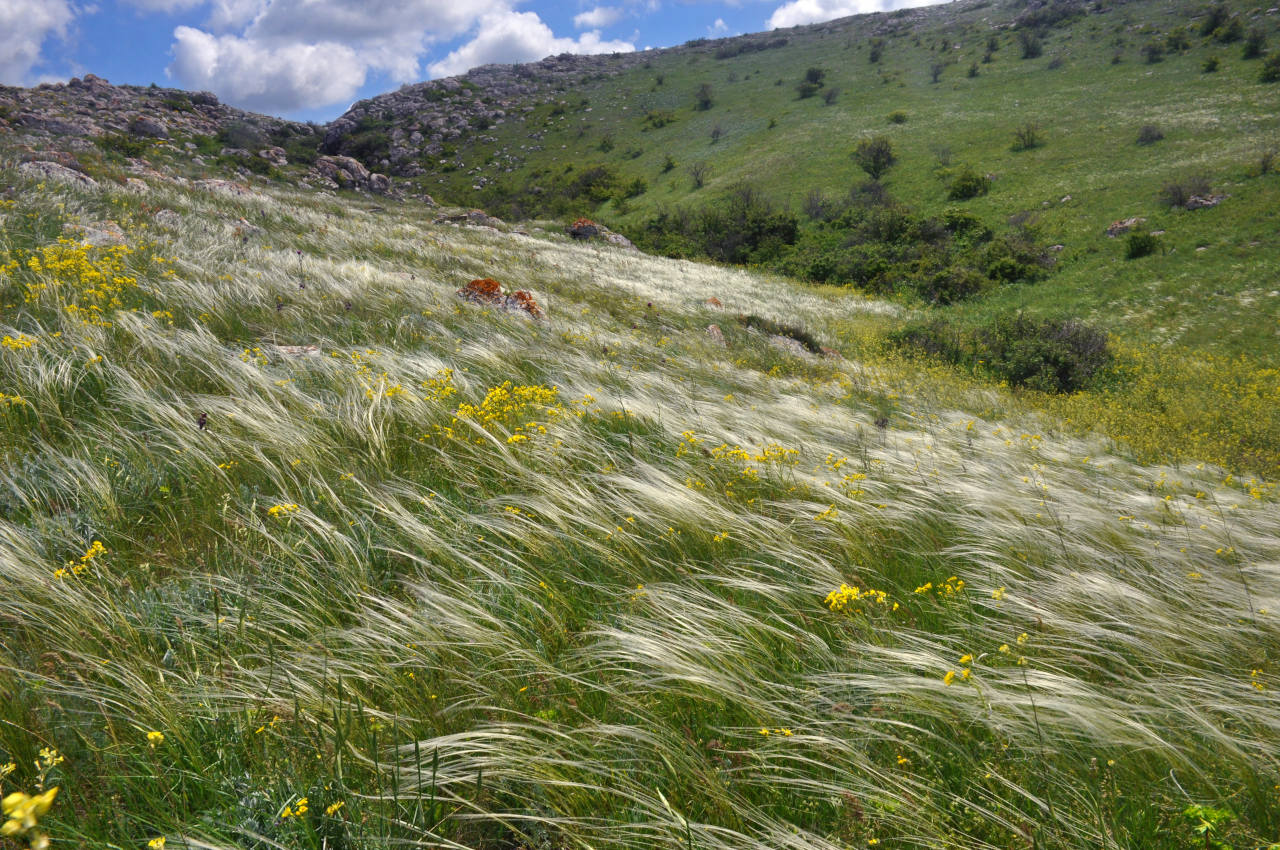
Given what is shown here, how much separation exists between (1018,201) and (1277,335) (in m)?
16.9

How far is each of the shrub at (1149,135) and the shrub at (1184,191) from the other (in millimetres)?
8801

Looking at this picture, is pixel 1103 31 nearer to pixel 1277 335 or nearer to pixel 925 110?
pixel 925 110

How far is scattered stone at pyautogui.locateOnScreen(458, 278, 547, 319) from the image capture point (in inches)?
302

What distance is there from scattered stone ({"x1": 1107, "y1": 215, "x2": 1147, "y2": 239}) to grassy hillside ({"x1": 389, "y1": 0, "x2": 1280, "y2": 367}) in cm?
35

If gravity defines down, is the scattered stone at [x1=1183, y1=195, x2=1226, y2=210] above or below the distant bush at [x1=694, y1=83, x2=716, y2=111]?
below

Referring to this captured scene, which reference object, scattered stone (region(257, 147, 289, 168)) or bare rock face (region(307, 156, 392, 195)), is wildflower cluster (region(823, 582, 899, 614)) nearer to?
bare rock face (region(307, 156, 392, 195))

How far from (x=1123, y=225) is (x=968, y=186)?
9.93 meters

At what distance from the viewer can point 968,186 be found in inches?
1189

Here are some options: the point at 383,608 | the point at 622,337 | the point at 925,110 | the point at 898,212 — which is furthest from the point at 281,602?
the point at 925,110

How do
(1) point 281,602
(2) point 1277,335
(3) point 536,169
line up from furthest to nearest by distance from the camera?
(3) point 536,169, (2) point 1277,335, (1) point 281,602

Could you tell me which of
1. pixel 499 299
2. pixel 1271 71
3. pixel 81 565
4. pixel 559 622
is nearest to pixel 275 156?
pixel 499 299

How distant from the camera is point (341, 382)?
12.5 feet

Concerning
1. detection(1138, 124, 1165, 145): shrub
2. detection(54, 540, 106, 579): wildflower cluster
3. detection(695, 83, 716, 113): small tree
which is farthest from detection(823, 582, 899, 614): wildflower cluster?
detection(695, 83, 716, 113): small tree

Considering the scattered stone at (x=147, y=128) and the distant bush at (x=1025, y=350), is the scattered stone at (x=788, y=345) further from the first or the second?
the scattered stone at (x=147, y=128)
